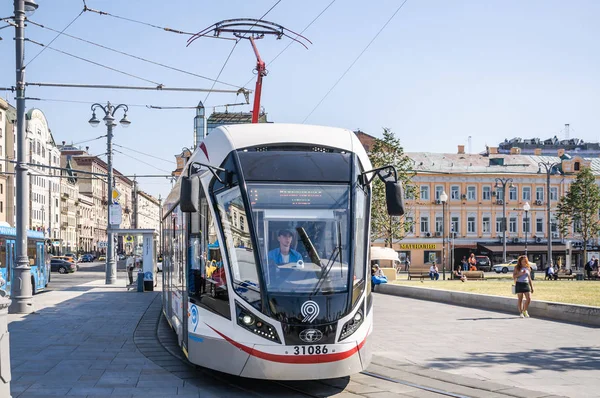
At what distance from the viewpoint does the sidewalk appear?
9477 mm

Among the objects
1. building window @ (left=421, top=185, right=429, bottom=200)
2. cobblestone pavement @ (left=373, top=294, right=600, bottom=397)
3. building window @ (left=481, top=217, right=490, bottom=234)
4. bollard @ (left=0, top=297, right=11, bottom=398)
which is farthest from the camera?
building window @ (left=481, top=217, right=490, bottom=234)

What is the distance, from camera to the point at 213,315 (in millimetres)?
9234

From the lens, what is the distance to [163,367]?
37.0 feet

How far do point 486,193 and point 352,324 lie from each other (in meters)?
71.1

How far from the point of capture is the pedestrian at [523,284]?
18.5m

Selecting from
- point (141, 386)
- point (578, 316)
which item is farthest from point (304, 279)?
point (578, 316)

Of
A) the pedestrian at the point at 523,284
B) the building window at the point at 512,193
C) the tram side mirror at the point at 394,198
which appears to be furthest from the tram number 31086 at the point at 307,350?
the building window at the point at 512,193

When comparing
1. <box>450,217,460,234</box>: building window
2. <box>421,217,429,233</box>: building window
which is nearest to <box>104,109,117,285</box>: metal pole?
<box>421,217,429,233</box>: building window

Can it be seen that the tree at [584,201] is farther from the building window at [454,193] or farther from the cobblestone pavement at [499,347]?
the cobblestone pavement at [499,347]

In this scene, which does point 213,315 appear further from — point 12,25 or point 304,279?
point 12,25

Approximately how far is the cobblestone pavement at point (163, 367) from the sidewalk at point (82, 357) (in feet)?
0.05

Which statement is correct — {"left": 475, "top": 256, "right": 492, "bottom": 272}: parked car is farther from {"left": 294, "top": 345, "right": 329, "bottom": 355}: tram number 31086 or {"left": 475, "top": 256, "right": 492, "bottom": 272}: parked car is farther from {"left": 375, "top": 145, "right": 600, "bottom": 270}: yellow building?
{"left": 294, "top": 345, "right": 329, "bottom": 355}: tram number 31086

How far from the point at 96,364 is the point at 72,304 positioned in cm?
1284

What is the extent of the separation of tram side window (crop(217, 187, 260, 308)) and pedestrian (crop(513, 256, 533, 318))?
36.7 feet
